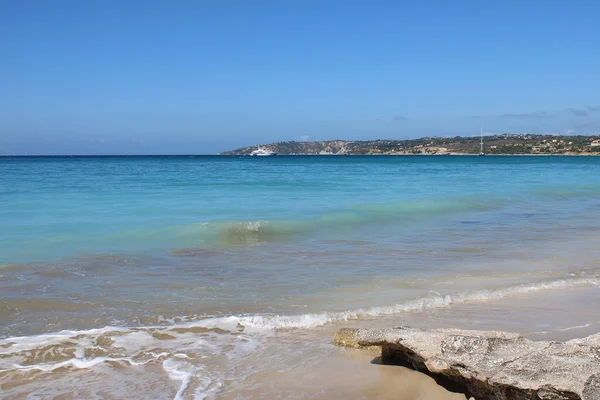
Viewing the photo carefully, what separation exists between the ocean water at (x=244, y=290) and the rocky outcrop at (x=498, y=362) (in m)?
0.76

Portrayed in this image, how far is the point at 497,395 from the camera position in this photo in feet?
12.0

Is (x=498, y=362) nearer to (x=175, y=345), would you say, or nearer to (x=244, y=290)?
(x=175, y=345)

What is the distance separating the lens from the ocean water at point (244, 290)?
186 inches

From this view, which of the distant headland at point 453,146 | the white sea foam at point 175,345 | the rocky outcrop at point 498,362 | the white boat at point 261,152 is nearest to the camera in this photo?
the rocky outcrop at point 498,362

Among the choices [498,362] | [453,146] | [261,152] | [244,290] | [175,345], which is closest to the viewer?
[498,362]

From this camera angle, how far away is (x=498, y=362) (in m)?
3.86

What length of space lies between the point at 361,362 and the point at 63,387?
2554mm

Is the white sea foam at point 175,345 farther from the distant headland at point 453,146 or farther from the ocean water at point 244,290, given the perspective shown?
the distant headland at point 453,146

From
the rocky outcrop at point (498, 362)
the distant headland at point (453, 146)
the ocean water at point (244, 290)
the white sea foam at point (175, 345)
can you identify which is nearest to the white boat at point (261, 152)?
the distant headland at point (453, 146)

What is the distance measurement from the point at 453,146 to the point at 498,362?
476ft

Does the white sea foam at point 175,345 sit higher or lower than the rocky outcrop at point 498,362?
lower

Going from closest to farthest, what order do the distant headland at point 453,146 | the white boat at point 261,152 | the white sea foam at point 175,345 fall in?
1. the white sea foam at point 175,345
2. the distant headland at point 453,146
3. the white boat at point 261,152

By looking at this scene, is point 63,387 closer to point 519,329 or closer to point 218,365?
point 218,365

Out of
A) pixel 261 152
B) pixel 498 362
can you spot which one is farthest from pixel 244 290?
pixel 261 152
